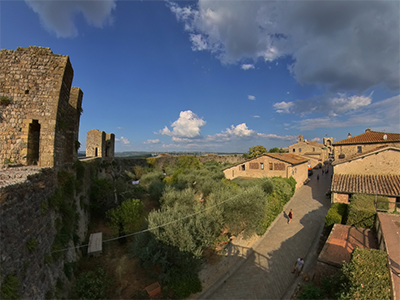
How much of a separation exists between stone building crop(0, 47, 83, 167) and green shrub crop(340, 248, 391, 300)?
10595mm

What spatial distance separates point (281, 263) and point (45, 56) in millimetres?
14901

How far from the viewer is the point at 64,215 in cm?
747

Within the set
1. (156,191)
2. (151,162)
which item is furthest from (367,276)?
(151,162)

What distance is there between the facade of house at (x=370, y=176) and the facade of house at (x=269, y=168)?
5.85 metres

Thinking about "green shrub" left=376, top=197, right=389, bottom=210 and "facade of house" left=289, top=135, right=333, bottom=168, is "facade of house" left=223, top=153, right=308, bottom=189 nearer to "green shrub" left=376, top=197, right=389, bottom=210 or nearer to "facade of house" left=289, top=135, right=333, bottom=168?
"green shrub" left=376, top=197, right=389, bottom=210

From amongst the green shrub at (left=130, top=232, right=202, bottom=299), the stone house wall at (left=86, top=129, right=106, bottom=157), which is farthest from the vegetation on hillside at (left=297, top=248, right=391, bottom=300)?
the stone house wall at (left=86, top=129, right=106, bottom=157)

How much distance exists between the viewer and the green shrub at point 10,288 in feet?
11.6

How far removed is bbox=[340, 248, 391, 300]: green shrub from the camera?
4.44 m

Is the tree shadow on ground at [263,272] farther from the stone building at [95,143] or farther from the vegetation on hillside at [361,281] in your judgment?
the stone building at [95,143]

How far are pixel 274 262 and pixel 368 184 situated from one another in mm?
10266

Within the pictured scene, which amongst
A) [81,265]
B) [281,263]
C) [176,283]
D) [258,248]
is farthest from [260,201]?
[81,265]

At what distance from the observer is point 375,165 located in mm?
14914

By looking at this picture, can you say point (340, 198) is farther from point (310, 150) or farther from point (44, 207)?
point (310, 150)

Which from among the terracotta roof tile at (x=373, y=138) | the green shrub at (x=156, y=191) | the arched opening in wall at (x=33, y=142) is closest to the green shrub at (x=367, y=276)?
the arched opening in wall at (x=33, y=142)
